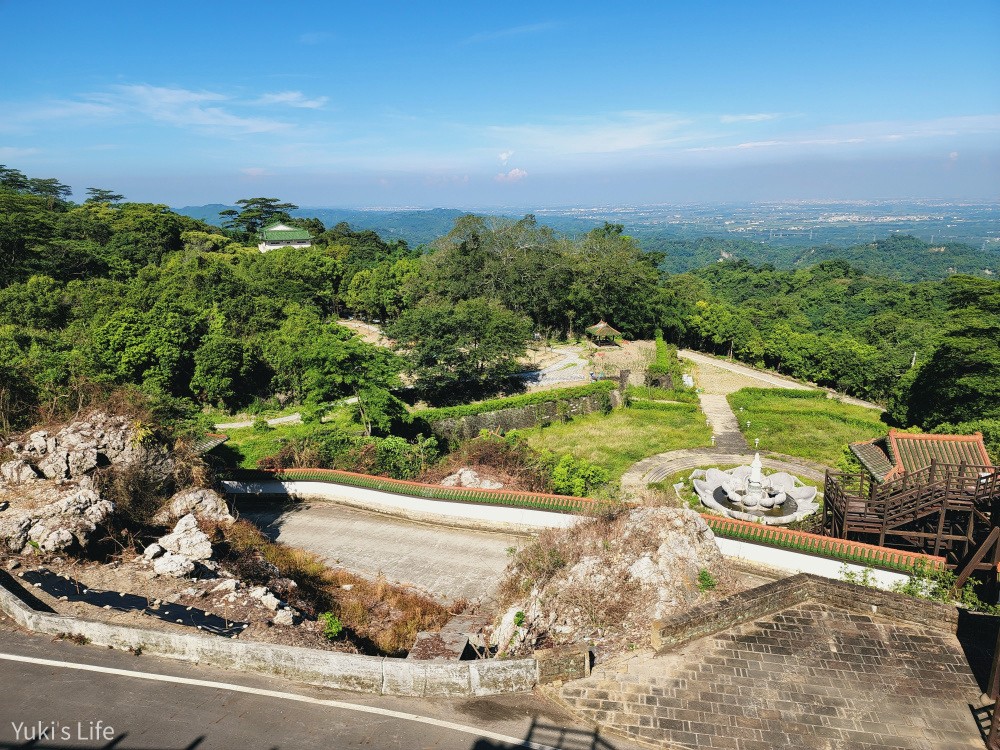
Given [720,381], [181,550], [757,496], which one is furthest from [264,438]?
[720,381]

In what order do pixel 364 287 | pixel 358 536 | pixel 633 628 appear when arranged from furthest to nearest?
pixel 364 287 < pixel 358 536 < pixel 633 628

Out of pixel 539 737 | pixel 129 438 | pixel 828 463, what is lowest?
pixel 828 463

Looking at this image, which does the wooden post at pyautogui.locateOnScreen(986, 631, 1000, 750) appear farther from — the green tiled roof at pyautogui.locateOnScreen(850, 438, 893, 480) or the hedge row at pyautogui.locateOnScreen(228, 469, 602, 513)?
the green tiled roof at pyautogui.locateOnScreen(850, 438, 893, 480)

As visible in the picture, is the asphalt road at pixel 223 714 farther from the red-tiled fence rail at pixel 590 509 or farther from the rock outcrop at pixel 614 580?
the red-tiled fence rail at pixel 590 509

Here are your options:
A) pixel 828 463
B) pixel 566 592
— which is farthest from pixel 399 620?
pixel 828 463

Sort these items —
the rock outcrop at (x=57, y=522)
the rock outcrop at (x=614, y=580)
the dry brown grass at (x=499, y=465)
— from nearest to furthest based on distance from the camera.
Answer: the rock outcrop at (x=614, y=580) < the rock outcrop at (x=57, y=522) < the dry brown grass at (x=499, y=465)

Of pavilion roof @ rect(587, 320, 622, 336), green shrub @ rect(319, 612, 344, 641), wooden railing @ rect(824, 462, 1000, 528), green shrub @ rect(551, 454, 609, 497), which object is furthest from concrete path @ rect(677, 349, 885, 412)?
green shrub @ rect(319, 612, 344, 641)

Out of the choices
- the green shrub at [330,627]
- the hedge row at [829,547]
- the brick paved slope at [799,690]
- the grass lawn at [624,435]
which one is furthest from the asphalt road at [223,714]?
the grass lawn at [624,435]

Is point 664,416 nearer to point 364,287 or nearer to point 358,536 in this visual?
point 358,536
